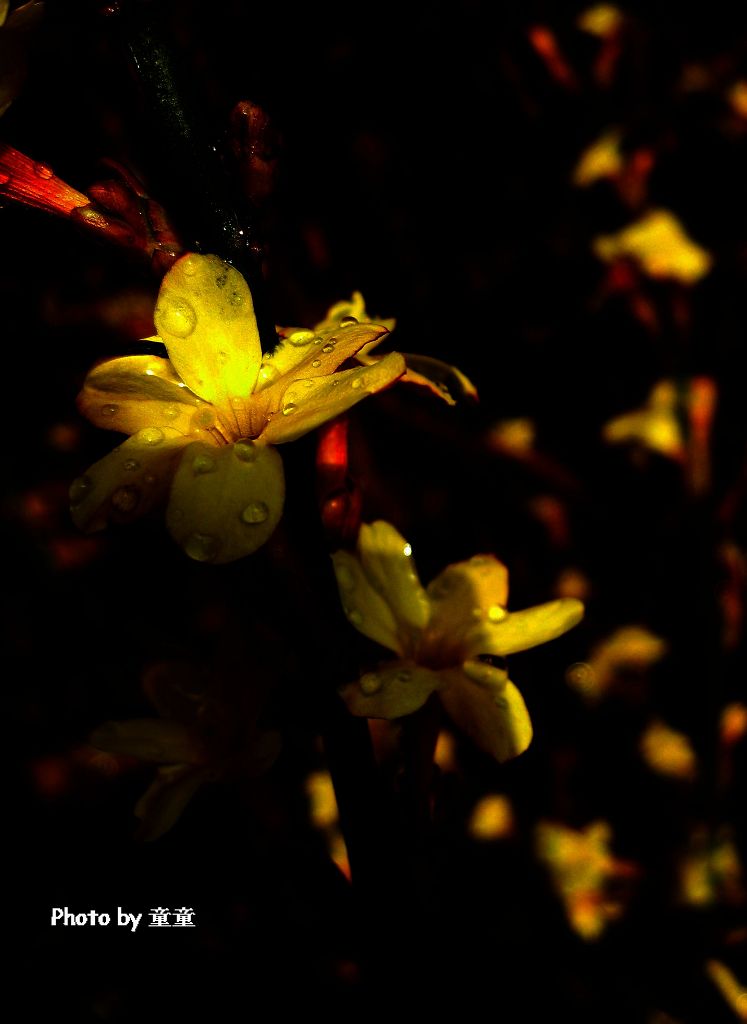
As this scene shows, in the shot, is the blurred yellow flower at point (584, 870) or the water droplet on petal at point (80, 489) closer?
the water droplet on petal at point (80, 489)

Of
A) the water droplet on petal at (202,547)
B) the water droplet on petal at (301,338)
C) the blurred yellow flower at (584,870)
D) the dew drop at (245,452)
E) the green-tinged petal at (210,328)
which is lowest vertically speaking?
the blurred yellow flower at (584,870)

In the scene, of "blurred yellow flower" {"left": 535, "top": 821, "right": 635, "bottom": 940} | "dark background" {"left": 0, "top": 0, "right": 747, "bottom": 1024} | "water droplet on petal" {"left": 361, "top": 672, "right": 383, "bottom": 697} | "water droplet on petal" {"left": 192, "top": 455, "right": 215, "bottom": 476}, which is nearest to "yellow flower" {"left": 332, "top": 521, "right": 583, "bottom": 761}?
"water droplet on petal" {"left": 361, "top": 672, "right": 383, "bottom": 697}

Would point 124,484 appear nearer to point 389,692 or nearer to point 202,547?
point 202,547

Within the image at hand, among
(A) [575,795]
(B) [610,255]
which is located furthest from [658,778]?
(B) [610,255]

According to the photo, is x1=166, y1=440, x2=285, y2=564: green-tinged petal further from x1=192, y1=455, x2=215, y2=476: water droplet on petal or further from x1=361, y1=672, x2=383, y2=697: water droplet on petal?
x1=361, y1=672, x2=383, y2=697: water droplet on petal

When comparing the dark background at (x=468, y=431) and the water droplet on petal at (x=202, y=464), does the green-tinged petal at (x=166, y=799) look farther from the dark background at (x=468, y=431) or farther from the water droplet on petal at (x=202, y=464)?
the dark background at (x=468, y=431)

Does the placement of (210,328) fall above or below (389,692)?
above

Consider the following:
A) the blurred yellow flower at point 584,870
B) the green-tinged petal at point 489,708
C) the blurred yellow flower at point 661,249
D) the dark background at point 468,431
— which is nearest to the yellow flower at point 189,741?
the green-tinged petal at point 489,708

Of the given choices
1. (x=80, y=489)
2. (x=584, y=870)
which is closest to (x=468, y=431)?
(x=584, y=870)
